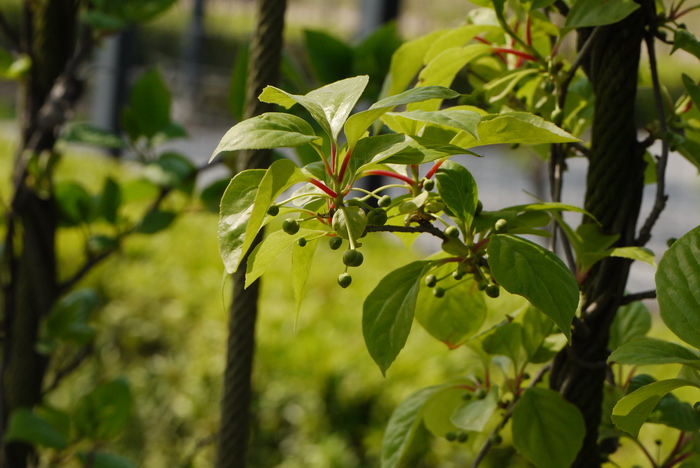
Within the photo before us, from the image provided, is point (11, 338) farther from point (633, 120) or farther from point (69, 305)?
point (633, 120)

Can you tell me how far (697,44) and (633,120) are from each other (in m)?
0.07

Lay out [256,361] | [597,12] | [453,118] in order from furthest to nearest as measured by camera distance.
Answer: [256,361] → [597,12] → [453,118]

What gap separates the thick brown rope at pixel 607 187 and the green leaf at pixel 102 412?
0.56 meters

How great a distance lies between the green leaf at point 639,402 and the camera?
1.19 ft

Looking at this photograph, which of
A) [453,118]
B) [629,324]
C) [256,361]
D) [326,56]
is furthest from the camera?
[256,361]

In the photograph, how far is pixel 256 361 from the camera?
1688 mm

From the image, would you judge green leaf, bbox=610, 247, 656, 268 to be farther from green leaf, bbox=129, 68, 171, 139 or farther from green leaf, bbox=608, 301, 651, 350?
green leaf, bbox=129, 68, 171, 139

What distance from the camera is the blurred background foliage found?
154 centimetres

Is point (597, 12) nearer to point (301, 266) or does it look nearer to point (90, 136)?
point (301, 266)

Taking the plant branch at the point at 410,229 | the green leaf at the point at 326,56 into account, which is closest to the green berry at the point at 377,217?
the plant branch at the point at 410,229

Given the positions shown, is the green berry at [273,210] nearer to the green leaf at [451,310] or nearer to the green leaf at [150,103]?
the green leaf at [451,310]

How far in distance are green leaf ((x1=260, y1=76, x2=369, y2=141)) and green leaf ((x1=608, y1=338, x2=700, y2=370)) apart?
18cm

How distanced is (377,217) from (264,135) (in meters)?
0.08

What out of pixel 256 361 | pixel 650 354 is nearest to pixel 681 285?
pixel 650 354
